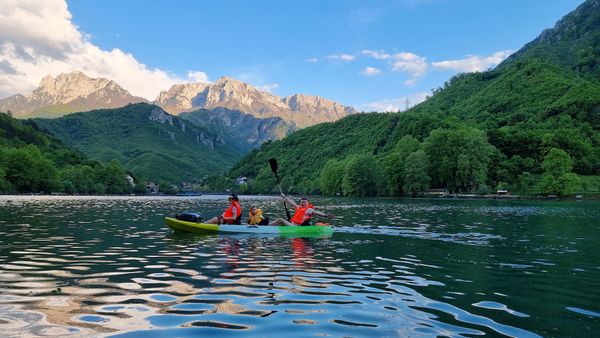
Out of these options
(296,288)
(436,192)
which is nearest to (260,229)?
(296,288)

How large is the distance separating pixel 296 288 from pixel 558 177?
11907 cm

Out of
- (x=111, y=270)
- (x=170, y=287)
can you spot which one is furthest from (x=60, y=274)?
(x=170, y=287)

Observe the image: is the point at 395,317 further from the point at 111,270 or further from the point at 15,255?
the point at 15,255

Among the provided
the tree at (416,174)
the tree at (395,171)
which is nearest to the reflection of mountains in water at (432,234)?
the tree at (416,174)

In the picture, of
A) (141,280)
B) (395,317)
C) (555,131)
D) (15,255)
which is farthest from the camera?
(555,131)

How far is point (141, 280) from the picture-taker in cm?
1370

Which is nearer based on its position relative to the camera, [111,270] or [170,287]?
[170,287]

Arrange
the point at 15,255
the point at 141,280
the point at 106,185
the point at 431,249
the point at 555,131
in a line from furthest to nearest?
the point at 106,185 < the point at 555,131 < the point at 431,249 < the point at 15,255 < the point at 141,280

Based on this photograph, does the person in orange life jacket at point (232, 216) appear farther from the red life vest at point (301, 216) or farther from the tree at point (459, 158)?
the tree at point (459, 158)

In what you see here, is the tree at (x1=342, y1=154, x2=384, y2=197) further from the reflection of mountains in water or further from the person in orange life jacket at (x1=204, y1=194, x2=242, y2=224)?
the person in orange life jacket at (x1=204, y1=194, x2=242, y2=224)

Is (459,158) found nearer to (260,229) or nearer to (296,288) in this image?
(260,229)

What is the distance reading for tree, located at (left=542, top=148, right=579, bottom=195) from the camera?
368ft

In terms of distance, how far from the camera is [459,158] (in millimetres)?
120625

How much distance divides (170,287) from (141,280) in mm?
1502
